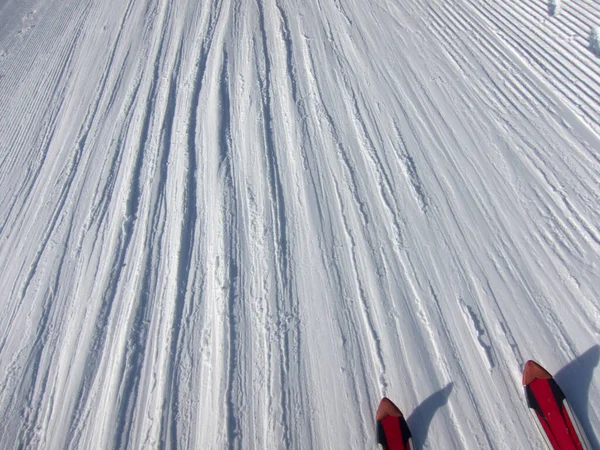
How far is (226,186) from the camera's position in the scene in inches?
131

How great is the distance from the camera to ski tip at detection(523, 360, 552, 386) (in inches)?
88.4

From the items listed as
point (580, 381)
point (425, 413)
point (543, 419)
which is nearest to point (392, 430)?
point (425, 413)

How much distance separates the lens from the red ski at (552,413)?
2109 millimetres

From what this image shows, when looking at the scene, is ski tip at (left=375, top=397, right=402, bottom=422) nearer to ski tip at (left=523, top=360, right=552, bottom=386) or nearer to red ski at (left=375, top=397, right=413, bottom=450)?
red ski at (left=375, top=397, right=413, bottom=450)

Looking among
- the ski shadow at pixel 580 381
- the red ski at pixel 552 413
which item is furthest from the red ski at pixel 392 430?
the ski shadow at pixel 580 381

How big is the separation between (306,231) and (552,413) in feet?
5.49

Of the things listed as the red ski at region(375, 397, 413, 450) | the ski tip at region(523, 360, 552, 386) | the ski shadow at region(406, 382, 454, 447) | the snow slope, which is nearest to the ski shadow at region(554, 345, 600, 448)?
the snow slope

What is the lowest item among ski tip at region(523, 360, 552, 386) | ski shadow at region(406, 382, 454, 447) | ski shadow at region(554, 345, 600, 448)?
ski shadow at region(406, 382, 454, 447)

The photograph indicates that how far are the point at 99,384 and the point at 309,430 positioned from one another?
1.19m

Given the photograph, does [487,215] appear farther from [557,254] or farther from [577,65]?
[577,65]

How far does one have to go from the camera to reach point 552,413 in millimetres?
2164

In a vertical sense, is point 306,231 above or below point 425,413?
above

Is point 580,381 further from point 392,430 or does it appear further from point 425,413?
point 392,430

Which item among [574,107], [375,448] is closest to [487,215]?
[574,107]
